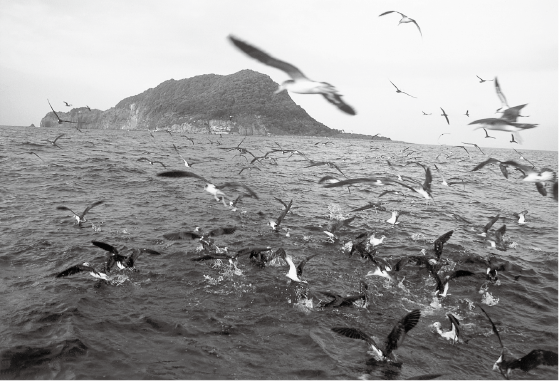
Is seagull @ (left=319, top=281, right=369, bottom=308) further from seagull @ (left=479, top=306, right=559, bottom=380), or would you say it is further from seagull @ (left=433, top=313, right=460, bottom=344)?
seagull @ (left=479, top=306, right=559, bottom=380)

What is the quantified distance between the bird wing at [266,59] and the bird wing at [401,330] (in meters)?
4.19

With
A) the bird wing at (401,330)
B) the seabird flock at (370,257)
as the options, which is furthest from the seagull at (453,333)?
the bird wing at (401,330)

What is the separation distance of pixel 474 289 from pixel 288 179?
1815cm

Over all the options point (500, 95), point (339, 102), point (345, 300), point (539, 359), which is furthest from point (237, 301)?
point (500, 95)

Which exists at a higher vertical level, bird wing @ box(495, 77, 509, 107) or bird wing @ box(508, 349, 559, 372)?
bird wing @ box(495, 77, 509, 107)

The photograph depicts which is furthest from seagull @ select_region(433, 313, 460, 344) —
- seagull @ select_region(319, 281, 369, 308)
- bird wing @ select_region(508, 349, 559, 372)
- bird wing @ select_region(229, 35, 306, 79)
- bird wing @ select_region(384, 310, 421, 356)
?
bird wing @ select_region(229, 35, 306, 79)

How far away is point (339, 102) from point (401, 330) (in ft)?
13.1

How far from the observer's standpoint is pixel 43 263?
9195 millimetres

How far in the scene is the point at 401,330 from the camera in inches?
229

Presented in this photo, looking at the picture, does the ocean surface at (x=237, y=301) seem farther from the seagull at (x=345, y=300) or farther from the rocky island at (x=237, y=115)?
the rocky island at (x=237, y=115)

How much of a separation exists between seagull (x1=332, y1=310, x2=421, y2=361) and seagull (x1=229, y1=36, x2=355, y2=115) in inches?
138

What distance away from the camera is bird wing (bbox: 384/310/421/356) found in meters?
5.68

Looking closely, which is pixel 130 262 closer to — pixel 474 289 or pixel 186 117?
pixel 474 289

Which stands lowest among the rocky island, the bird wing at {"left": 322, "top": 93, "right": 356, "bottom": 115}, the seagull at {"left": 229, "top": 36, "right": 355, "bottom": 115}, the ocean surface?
the ocean surface
